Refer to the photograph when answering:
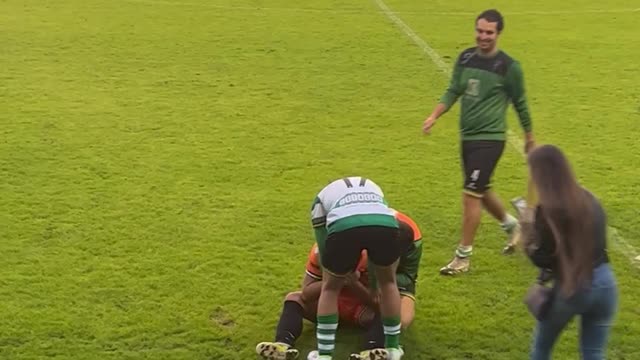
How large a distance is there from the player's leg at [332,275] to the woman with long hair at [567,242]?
0.97m

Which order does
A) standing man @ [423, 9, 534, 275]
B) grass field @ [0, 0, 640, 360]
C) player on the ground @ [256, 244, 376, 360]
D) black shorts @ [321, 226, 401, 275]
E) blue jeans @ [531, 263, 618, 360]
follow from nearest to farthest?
1. blue jeans @ [531, 263, 618, 360]
2. black shorts @ [321, 226, 401, 275]
3. player on the ground @ [256, 244, 376, 360]
4. grass field @ [0, 0, 640, 360]
5. standing man @ [423, 9, 534, 275]

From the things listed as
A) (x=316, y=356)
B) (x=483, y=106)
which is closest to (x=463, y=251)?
(x=483, y=106)

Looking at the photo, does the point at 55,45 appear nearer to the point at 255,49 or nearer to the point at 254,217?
the point at 255,49

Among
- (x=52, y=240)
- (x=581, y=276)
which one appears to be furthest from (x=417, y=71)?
(x=581, y=276)

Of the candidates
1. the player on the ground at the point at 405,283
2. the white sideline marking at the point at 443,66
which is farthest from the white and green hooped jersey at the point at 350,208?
the white sideline marking at the point at 443,66

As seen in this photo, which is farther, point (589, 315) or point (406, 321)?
point (406, 321)

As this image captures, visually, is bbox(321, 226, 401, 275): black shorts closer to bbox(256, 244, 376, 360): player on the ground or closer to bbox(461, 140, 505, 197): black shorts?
bbox(256, 244, 376, 360): player on the ground

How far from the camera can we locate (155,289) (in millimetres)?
6445

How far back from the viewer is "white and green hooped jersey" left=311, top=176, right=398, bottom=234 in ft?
16.1

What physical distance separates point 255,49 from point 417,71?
2.88 meters

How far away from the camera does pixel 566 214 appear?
4.06 meters

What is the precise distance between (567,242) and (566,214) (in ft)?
0.42

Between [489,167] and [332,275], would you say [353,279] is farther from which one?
[489,167]

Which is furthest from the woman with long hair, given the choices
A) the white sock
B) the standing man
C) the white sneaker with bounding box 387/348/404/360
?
the white sock
